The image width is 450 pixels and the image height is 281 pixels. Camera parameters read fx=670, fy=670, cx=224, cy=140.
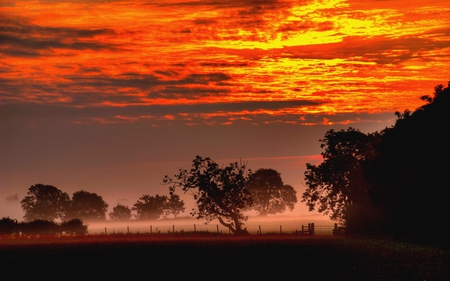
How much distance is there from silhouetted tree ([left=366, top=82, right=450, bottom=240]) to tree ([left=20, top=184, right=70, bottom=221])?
12537 centimetres

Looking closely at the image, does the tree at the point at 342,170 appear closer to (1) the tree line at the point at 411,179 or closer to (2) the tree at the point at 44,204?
(1) the tree line at the point at 411,179

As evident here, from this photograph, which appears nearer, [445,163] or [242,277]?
[242,277]

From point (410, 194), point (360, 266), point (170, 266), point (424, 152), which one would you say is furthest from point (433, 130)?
point (170, 266)

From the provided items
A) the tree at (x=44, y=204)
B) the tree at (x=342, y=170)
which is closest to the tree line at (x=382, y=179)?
the tree at (x=342, y=170)

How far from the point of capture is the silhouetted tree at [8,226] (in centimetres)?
9800

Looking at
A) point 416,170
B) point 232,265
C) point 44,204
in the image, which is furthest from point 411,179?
point 44,204

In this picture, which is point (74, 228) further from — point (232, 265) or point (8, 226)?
point (232, 265)

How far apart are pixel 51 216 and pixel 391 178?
427 feet

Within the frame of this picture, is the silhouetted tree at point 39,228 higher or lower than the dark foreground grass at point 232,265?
higher

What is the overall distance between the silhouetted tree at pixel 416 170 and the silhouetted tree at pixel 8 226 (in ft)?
179

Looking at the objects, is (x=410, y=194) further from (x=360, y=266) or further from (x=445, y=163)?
(x=360, y=266)

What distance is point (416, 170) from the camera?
64.9 meters

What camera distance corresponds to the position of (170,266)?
35.9 meters

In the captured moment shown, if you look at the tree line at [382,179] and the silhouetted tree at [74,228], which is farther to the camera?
the silhouetted tree at [74,228]
